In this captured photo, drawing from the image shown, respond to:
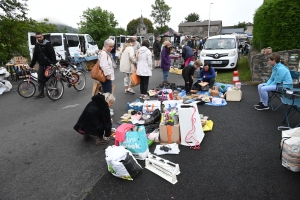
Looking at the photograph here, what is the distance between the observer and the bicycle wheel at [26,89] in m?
7.36

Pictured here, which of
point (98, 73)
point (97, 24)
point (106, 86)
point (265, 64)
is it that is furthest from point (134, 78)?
point (97, 24)

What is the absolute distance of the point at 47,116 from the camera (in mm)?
5605

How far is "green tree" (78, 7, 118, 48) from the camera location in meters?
35.2

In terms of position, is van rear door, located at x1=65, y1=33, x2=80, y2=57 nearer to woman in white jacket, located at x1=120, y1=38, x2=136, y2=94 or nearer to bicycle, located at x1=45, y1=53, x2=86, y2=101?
bicycle, located at x1=45, y1=53, x2=86, y2=101

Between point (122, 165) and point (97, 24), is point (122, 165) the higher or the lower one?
the lower one

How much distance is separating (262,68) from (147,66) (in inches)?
188

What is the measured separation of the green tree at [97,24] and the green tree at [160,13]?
35922 mm

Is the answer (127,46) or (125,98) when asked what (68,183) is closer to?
(125,98)

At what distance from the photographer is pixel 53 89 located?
7.08 metres

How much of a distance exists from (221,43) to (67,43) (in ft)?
31.2

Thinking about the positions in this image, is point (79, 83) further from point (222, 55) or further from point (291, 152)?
point (291, 152)

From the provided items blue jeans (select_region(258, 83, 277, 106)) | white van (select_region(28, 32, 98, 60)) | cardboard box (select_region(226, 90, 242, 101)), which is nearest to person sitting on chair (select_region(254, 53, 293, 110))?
blue jeans (select_region(258, 83, 277, 106))

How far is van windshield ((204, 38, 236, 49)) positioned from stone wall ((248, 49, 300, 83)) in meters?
3.49

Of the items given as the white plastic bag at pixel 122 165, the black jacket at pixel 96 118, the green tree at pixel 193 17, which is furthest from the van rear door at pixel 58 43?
the green tree at pixel 193 17
